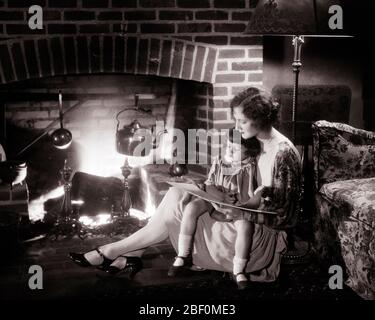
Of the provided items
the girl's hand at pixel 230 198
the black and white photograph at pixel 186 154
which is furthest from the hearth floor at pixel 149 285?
the girl's hand at pixel 230 198

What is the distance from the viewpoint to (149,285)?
2529 mm

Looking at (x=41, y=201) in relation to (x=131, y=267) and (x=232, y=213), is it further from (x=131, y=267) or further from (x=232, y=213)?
(x=232, y=213)

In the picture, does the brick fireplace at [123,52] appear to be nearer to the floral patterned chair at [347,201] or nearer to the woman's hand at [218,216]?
the floral patterned chair at [347,201]

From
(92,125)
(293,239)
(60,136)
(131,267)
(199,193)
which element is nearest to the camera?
(199,193)

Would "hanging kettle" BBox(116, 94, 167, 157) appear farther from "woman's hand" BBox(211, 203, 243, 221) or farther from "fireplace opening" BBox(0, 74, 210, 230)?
"woman's hand" BBox(211, 203, 243, 221)

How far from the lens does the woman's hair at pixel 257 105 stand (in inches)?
94.7

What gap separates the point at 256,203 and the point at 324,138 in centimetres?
62

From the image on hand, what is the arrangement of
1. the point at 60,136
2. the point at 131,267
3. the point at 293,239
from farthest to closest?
the point at 60,136, the point at 293,239, the point at 131,267

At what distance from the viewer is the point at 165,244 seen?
3.14 meters

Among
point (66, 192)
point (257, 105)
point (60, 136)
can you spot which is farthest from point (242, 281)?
point (60, 136)

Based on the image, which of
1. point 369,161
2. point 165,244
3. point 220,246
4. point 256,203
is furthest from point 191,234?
point 369,161

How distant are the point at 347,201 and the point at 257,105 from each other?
0.64 metres

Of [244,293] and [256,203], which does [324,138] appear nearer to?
[256,203]

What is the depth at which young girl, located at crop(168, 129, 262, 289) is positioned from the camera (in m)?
2.44
